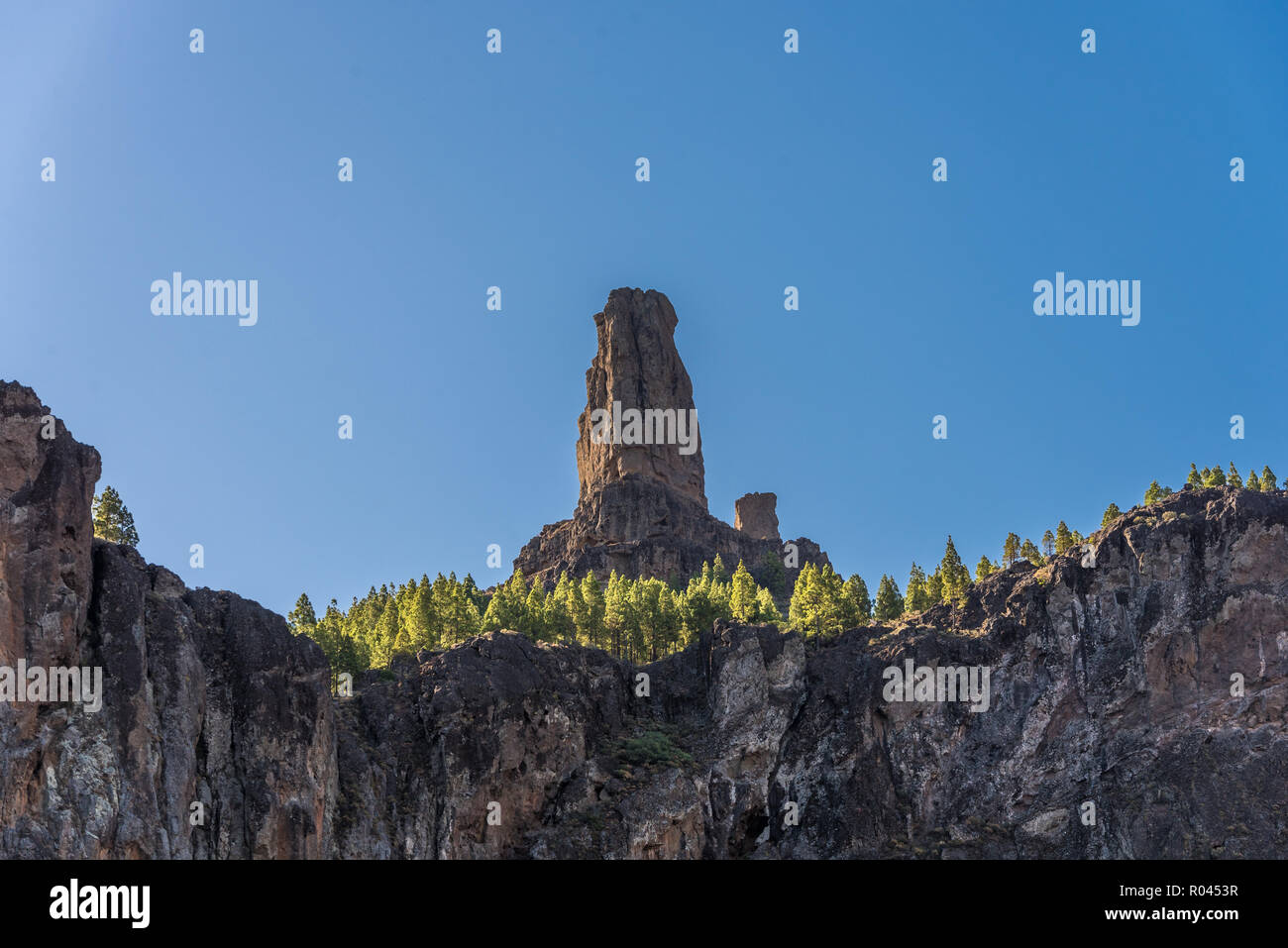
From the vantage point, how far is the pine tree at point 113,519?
106750 millimetres

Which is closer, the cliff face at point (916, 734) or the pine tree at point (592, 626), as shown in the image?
the cliff face at point (916, 734)

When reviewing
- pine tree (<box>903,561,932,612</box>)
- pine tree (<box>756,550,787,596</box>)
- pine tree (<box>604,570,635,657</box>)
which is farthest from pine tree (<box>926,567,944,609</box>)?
pine tree (<box>756,550,787,596</box>)

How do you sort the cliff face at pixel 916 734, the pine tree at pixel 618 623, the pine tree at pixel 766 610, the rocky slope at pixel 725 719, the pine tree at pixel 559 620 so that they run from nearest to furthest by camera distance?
1. the rocky slope at pixel 725 719
2. the cliff face at pixel 916 734
3. the pine tree at pixel 559 620
4. the pine tree at pixel 618 623
5. the pine tree at pixel 766 610

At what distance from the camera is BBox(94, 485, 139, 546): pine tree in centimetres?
10675

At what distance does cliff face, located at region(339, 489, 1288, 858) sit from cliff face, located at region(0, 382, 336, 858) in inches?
279

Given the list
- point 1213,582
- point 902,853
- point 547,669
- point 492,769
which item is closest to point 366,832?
point 492,769

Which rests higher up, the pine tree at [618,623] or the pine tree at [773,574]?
the pine tree at [773,574]

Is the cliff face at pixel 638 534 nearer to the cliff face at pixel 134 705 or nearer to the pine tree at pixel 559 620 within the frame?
the pine tree at pixel 559 620

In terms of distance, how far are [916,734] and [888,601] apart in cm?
2660

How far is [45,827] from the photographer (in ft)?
252

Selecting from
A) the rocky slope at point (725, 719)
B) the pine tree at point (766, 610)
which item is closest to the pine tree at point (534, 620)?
the rocky slope at point (725, 719)

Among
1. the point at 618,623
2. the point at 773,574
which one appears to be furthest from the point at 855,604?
the point at 773,574

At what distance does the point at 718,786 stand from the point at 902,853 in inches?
522

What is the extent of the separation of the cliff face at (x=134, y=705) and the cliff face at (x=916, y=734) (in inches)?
279
